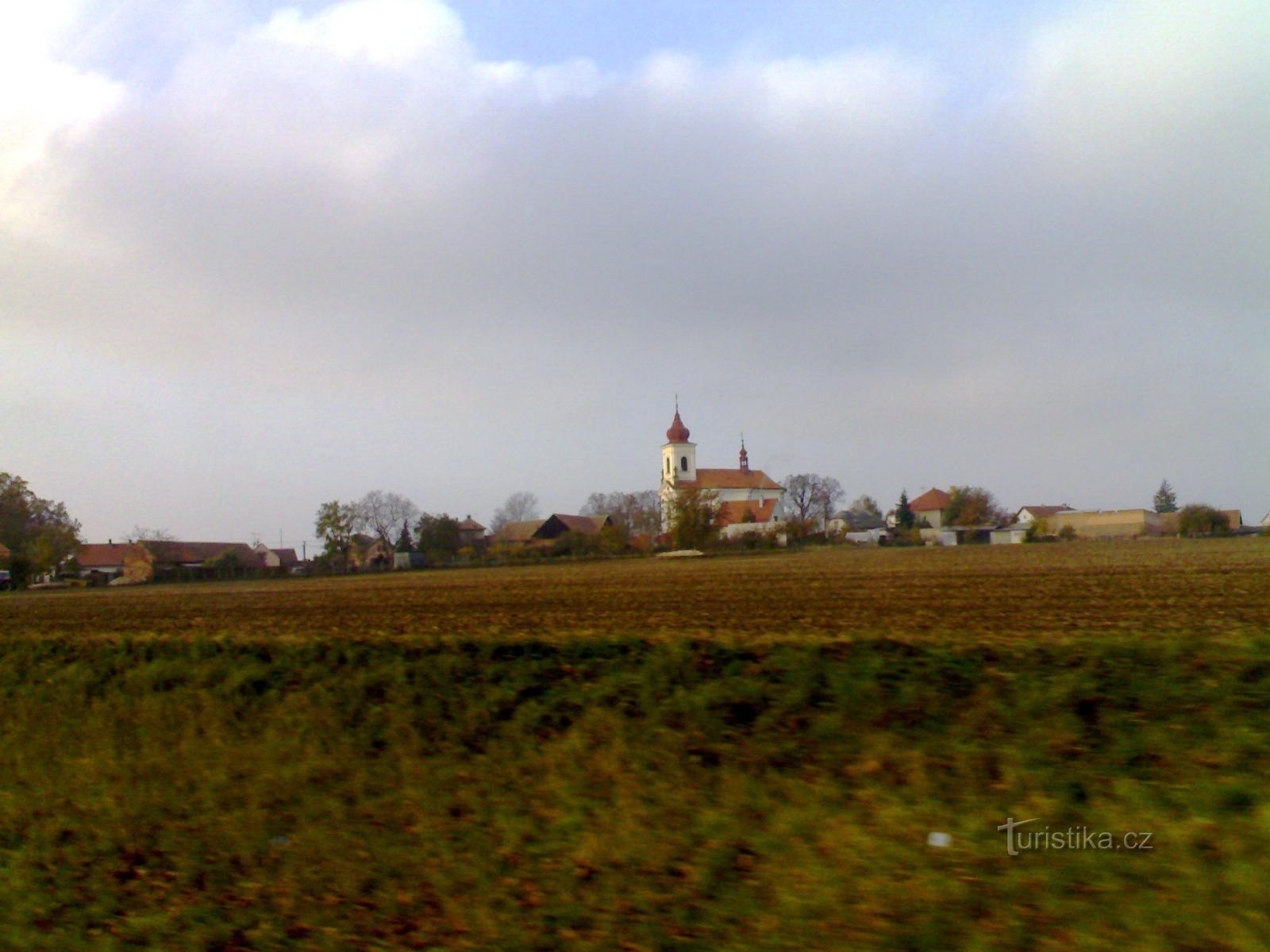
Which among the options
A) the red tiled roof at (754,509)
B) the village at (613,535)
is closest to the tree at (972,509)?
the village at (613,535)

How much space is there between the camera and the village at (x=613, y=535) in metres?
88.8

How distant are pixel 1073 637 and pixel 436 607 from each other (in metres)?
23.2

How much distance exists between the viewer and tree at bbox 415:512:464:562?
3885 inches

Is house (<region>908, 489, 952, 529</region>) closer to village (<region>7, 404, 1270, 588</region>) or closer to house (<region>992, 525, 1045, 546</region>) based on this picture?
village (<region>7, 404, 1270, 588</region>)

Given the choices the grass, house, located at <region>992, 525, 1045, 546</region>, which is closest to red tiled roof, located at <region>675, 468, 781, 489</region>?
house, located at <region>992, 525, 1045, 546</region>

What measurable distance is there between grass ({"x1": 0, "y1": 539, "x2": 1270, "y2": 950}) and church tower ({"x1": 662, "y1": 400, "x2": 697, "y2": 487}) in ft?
444

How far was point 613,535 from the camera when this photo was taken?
9094cm

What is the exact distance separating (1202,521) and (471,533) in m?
78.2

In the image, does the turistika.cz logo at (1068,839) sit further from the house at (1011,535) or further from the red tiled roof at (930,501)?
the red tiled roof at (930,501)

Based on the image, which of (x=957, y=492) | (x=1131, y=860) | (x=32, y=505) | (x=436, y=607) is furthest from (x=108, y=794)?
(x=957, y=492)

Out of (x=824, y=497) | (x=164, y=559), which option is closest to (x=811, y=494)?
(x=824, y=497)

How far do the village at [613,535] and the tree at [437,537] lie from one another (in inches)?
4.6

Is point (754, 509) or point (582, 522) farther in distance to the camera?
point (754, 509)

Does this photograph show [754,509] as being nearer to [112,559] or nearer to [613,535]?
[613,535]
